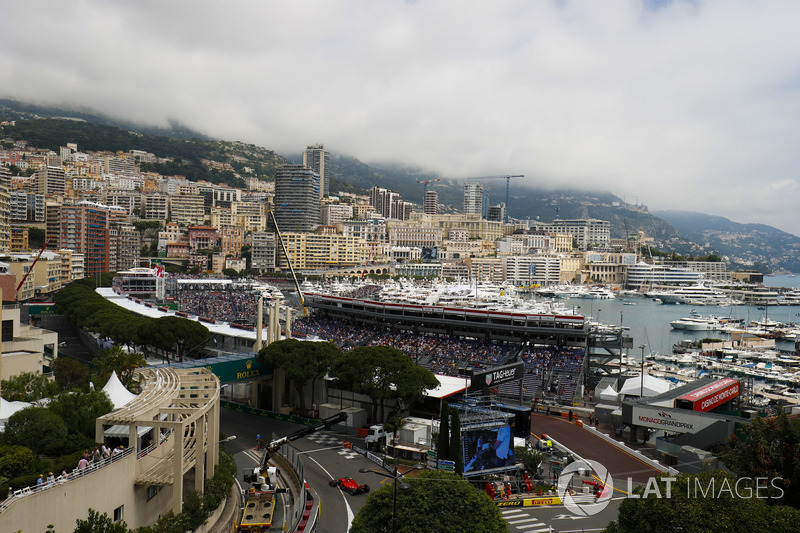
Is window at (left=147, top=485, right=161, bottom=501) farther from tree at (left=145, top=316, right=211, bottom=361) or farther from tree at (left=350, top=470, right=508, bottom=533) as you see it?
tree at (left=145, top=316, right=211, bottom=361)

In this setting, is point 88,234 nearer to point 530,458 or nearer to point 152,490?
point 152,490

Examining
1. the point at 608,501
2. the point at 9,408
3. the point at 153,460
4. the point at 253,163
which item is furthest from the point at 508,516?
the point at 253,163

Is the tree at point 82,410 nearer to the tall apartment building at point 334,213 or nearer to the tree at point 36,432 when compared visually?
the tree at point 36,432

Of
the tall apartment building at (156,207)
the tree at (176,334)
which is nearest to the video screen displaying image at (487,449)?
the tree at (176,334)

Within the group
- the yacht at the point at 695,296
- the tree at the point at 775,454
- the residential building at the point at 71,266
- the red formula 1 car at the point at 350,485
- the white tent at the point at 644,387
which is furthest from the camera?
the yacht at the point at 695,296

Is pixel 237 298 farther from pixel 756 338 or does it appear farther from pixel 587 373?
pixel 756 338

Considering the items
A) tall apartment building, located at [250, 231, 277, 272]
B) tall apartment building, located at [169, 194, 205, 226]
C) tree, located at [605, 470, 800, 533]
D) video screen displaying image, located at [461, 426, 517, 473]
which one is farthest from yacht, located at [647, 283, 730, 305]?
tree, located at [605, 470, 800, 533]

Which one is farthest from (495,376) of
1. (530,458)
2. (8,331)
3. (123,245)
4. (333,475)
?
(123,245)
